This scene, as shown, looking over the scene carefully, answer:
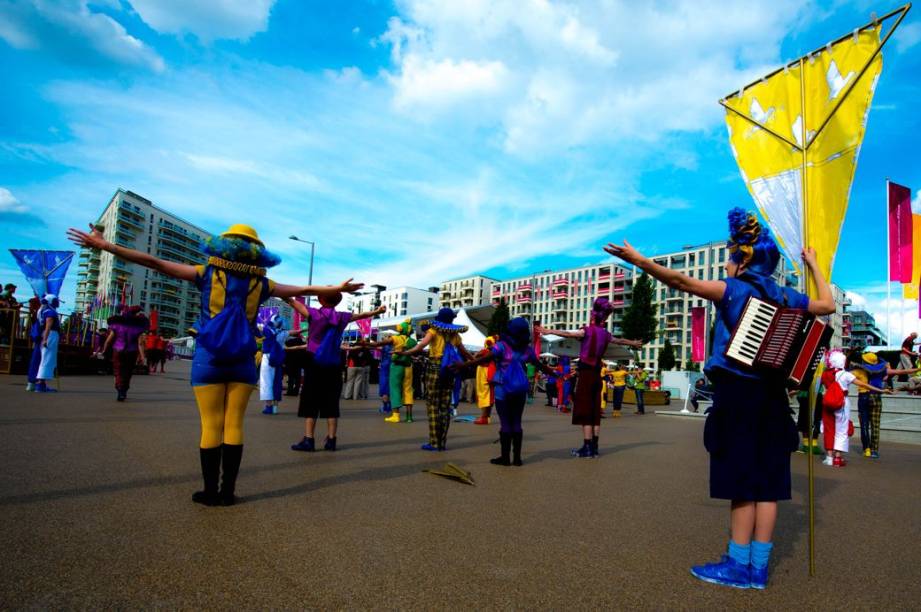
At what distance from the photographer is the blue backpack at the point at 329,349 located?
680cm

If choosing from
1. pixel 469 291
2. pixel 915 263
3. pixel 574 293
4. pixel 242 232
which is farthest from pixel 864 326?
pixel 242 232

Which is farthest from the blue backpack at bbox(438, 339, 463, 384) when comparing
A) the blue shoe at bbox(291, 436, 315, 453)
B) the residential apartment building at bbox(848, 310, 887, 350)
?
the residential apartment building at bbox(848, 310, 887, 350)

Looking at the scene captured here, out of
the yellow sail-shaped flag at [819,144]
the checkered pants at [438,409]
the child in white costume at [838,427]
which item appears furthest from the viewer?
the child in white costume at [838,427]

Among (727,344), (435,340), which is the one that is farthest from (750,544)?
(435,340)

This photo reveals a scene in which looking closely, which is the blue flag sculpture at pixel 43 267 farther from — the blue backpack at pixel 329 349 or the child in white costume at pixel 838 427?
the child in white costume at pixel 838 427

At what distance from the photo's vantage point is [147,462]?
17.1 ft

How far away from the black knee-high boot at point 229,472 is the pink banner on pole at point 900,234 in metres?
19.4

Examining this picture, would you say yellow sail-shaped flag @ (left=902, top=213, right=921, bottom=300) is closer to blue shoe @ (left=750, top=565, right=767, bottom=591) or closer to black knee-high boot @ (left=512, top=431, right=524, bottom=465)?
black knee-high boot @ (left=512, top=431, right=524, bottom=465)

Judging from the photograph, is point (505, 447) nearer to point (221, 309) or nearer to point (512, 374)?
point (512, 374)

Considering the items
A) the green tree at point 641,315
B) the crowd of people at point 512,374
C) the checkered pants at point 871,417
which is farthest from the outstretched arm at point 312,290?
the green tree at point 641,315

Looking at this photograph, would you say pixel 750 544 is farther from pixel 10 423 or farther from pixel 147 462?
pixel 10 423

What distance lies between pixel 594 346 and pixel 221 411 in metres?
4.91

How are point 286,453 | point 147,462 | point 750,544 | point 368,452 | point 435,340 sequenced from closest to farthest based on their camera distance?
point 750,544 → point 147,462 → point 286,453 → point 368,452 → point 435,340

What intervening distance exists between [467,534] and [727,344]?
1.91m
